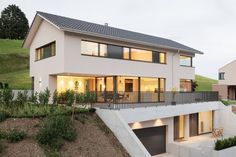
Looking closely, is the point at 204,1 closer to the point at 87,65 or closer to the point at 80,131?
the point at 87,65

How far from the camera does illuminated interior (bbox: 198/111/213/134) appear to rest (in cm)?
2666

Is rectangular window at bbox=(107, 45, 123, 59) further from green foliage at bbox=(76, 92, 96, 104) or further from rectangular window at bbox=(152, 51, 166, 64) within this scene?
green foliage at bbox=(76, 92, 96, 104)

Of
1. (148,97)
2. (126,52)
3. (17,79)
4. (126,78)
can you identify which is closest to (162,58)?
(126,78)

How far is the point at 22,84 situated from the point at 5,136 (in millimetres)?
30520

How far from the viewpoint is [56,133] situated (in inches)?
489

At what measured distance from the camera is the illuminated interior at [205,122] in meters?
26.7

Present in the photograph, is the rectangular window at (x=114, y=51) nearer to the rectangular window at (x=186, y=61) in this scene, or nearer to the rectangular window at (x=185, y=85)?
the rectangular window at (x=186, y=61)

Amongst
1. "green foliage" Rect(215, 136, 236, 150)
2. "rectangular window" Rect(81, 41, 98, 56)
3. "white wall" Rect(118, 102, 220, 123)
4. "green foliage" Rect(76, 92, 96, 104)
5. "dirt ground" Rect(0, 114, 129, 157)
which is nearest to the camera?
"dirt ground" Rect(0, 114, 129, 157)

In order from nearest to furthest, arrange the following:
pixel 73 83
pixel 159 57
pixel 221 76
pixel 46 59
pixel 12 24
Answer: pixel 46 59, pixel 73 83, pixel 159 57, pixel 221 76, pixel 12 24

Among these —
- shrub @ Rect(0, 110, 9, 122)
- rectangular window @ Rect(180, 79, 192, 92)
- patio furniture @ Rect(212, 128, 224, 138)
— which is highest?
rectangular window @ Rect(180, 79, 192, 92)

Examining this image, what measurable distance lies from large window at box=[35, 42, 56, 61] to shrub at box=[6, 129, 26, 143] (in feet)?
30.5

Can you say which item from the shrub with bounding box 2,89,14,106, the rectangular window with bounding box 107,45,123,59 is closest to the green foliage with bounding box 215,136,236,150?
the rectangular window with bounding box 107,45,123,59

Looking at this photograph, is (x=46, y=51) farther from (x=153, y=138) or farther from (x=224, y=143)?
(x=224, y=143)

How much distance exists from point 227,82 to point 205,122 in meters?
21.4
